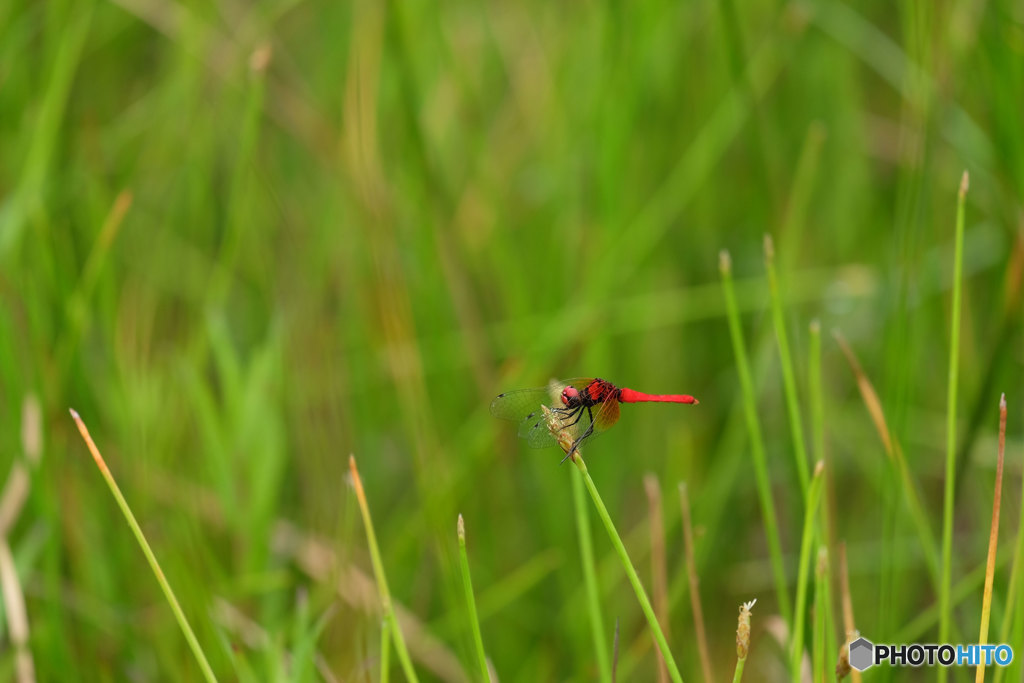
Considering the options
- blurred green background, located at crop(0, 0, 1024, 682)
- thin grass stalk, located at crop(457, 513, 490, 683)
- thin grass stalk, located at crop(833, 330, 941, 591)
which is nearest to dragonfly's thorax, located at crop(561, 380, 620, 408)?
blurred green background, located at crop(0, 0, 1024, 682)

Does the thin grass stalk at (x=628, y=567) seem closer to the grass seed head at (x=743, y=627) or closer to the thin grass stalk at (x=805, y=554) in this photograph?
the grass seed head at (x=743, y=627)

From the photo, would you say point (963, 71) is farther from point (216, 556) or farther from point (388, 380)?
point (216, 556)

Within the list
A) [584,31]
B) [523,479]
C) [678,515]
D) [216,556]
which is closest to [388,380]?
[523,479]

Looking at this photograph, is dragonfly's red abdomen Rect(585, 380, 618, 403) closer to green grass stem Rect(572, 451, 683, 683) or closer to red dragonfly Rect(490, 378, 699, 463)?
red dragonfly Rect(490, 378, 699, 463)

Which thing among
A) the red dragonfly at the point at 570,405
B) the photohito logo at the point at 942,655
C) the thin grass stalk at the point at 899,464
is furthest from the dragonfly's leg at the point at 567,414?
the photohito logo at the point at 942,655

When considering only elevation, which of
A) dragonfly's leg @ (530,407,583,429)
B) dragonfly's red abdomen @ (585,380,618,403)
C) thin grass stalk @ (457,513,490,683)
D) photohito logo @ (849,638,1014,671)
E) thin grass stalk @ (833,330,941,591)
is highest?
dragonfly's red abdomen @ (585,380,618,403)

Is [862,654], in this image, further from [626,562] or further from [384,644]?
[384,644]

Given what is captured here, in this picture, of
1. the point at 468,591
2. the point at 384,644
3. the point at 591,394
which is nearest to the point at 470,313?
the point at 591,394

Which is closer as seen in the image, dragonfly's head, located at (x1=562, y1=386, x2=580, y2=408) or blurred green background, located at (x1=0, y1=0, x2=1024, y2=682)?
dragonfly's head, located at (x1=562, y1=386, x2=580, y2=408)
